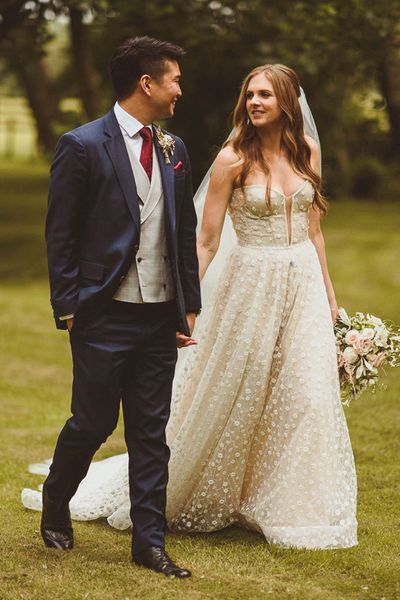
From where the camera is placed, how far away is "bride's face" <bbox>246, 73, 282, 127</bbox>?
5316 millimetres

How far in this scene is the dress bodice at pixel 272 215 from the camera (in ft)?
17.5

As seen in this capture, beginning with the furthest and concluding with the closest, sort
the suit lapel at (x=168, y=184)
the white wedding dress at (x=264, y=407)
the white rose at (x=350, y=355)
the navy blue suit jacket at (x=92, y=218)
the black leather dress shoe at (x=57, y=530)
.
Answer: the white rose at (x=350, y=355) → the white wedding dress at (x=264, y=407) → the black leather dress shoe at (x=57, y=530) → the suit lapel at (x=168, y=184) → the navy blue suit jacket at (x=92, y=218)

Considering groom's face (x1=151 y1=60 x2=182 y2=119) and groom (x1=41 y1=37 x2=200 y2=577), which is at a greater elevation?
groom's face (x1=151 y1=60 x2=182 y2=119)

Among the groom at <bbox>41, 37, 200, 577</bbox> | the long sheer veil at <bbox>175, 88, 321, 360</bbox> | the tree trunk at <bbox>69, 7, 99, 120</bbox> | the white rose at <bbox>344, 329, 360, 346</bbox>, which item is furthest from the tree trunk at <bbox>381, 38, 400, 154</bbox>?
the groom at <bbox>41, 37, 200, 577</bbox>

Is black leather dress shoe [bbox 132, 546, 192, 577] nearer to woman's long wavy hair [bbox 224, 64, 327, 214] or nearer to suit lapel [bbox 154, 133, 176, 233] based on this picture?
suit lapel [bbox 154, 133, 176, 233]

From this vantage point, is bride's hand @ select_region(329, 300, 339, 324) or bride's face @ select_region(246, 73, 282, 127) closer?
bride's face @ select_region(246, 73, 282, 127)

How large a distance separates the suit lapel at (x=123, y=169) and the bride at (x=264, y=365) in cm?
94

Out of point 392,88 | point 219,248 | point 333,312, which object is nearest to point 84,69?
point 392,88

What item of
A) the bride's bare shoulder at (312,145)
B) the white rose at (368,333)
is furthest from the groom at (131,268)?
the white rose at (368,333)

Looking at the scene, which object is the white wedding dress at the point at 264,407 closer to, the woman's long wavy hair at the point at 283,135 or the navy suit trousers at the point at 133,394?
the woman's long wavy hair at the point at 283,135

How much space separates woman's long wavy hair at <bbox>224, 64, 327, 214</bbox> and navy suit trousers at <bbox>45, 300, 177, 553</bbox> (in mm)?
1062

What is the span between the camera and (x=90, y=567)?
479 centimetres

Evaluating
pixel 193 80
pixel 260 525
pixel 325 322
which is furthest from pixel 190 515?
pixel 193 80

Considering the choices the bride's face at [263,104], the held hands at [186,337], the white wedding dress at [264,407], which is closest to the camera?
the held hands at [186,337]
